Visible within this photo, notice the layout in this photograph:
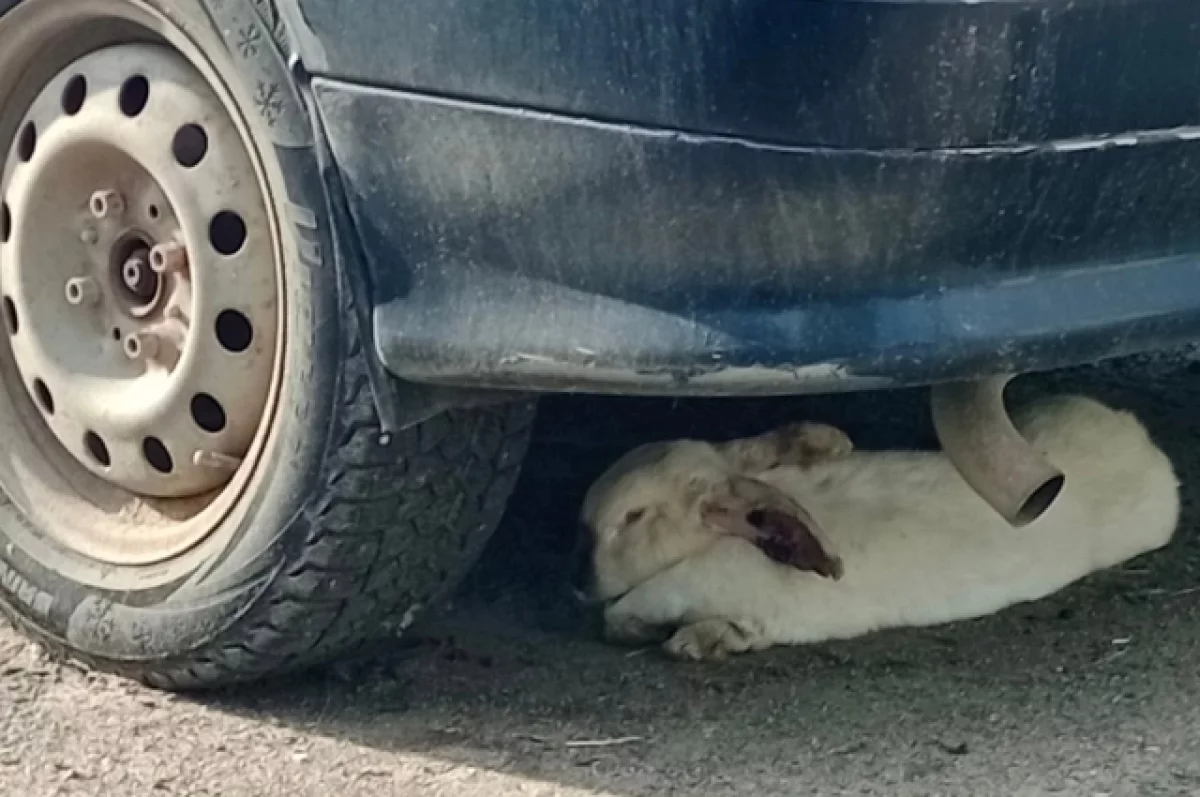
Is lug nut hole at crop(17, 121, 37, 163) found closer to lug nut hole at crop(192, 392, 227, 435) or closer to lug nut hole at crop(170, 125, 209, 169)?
lug nut hole at crop(170, 125, 209, 169)

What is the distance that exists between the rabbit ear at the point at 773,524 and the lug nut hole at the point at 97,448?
37.1 inches

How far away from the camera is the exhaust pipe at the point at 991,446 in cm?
245

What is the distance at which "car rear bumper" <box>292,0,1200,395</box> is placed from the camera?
6.72 feet

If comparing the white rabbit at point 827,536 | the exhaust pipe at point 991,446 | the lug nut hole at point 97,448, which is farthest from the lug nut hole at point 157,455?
the exhaust pipe at point 991,446

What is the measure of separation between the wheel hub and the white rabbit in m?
0.75

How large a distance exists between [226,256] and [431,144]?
0.41 m

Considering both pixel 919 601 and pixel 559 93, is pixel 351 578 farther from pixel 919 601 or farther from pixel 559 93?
pixel 919 601

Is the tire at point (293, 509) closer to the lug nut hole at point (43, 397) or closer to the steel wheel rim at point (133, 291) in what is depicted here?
the steel wheel rim at point (133, 291)

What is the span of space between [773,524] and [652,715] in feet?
1.36

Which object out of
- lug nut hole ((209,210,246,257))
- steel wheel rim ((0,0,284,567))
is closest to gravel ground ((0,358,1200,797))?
steel wheel rim ((0,0,284,567))

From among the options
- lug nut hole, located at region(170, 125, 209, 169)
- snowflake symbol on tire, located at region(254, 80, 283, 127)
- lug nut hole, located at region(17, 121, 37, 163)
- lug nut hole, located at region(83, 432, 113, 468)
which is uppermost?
snowflake symbol on tire, located at region(254, 80, 283, 127)

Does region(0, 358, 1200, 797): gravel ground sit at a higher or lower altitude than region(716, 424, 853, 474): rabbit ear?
lower

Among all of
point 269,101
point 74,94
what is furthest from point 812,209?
point 74,94

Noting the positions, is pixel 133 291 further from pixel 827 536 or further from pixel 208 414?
pixel 827 536
